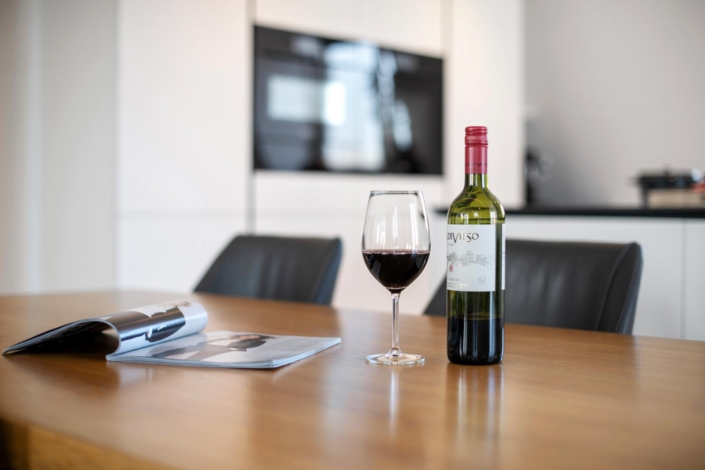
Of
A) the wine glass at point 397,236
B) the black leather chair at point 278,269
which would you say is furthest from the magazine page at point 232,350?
the black leather chair at point 278,269

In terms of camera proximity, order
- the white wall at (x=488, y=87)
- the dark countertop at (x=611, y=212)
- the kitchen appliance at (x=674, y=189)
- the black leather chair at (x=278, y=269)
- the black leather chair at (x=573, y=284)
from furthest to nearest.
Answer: the white wall at (x=488, y=87), the kitchen appliance at (x=674, y=189), the dark countertop at (x=611, y=212), the black leather chair at (x=278, y=269), the black leather chair at (x=573, y=284)

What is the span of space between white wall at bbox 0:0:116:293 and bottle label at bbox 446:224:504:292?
227 cm

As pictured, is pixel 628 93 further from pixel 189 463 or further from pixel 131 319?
pixel 189 463

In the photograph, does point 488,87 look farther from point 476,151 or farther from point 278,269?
point 476,151

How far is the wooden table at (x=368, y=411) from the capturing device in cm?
55

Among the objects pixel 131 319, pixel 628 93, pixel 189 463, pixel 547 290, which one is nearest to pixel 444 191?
pixel 628 93

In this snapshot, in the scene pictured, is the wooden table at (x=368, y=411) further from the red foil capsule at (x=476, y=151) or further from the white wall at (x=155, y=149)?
the white wall at (x=155, y=149)

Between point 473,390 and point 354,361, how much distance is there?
20 centimetres

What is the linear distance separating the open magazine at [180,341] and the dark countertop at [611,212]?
5.14ft

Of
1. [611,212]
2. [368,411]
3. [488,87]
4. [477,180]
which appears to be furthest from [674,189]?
[368,411]

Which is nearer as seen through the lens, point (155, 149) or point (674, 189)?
point (155, 149)

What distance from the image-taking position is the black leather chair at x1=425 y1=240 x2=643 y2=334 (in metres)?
1.28

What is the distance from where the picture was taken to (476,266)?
2.74ft

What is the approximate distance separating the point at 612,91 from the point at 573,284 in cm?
404
